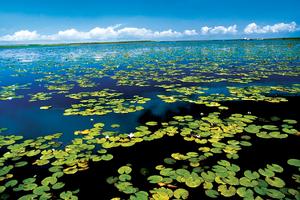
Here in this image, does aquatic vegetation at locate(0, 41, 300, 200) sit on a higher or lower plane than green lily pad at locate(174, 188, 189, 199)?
lower

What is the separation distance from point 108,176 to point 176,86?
8285 mm

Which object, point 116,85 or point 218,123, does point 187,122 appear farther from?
point 116,85

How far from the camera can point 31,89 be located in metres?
13.0

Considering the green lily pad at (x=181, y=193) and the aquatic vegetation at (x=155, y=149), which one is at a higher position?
the green lily pad at (x=181, y=193)

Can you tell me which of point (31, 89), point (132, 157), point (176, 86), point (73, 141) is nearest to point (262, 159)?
point (132, 157)

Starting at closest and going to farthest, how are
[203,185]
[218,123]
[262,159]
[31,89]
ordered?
[203,185], [262,159], [218,123], [31,89]

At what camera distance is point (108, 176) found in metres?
4.37

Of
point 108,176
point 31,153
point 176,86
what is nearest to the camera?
point 108,176

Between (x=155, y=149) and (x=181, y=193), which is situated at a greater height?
(x=181, y=193)

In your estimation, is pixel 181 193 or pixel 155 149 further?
pixel 155 149

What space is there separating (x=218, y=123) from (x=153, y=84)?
22.7ft

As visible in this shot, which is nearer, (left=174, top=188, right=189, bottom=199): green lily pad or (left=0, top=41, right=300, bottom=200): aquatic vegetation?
(left=174, top=188, right=189, bottom=199): green lily pad

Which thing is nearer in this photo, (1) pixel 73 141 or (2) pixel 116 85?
(1) pixel 73 141

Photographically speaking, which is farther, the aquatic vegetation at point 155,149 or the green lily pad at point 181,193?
the aquatic vegetation at point 155,149
